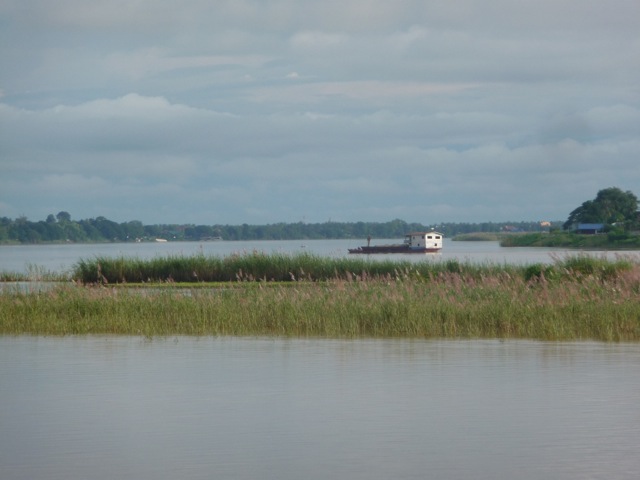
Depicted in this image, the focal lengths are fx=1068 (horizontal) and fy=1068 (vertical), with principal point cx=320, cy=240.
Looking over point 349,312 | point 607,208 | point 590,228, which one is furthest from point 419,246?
point 349,312

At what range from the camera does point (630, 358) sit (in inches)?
652

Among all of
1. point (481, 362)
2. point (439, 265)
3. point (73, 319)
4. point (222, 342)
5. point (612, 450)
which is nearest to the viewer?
point (612, 450)

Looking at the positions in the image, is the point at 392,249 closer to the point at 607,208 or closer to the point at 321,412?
the point at 607,208

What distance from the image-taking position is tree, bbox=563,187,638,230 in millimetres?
139750

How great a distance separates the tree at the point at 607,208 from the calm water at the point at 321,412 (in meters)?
126

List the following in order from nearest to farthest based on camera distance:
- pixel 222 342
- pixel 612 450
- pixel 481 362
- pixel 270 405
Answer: pixel 612 450, pixel 270 405, pixel 481 362, pixel 222 342

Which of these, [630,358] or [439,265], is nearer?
[630,358]

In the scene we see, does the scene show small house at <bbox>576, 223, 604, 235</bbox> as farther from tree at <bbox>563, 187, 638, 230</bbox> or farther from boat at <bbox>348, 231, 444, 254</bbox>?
boat at <bbox>348, 231, 444, 254</bbox>

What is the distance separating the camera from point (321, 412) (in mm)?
11969

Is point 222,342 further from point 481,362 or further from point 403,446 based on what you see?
point 403,446

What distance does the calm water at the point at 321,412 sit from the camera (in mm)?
9406

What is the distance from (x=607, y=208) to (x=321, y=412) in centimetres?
13411

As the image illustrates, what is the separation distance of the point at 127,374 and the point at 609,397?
655 cm

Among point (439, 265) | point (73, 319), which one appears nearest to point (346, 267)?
point (439, 265)
